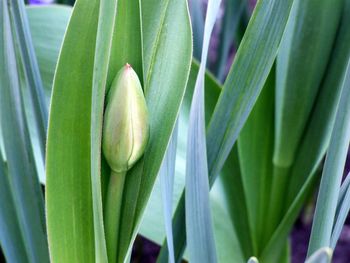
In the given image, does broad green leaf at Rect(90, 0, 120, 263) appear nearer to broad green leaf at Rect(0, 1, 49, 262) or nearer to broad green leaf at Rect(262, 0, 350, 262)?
broad green leaf at Rect(0, 1, 49, 262)

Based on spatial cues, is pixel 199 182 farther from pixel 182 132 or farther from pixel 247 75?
pixel 182 132

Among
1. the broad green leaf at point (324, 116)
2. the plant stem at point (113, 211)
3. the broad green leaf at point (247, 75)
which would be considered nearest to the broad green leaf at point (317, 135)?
the broad green leaf at point (324, 116)

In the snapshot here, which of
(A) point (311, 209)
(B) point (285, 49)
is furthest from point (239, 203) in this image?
(A) point (311, 209)

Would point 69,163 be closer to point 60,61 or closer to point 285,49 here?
point 60,61

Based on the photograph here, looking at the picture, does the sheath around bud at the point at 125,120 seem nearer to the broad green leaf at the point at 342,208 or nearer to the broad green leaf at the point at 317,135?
the broad green leaf at the point at 342,208

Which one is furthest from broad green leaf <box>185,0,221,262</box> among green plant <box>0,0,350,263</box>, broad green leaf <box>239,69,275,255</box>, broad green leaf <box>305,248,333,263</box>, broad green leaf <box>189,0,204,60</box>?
broad green leaf <box>189,0,204,60</box>

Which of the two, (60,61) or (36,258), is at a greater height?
(60,61)
